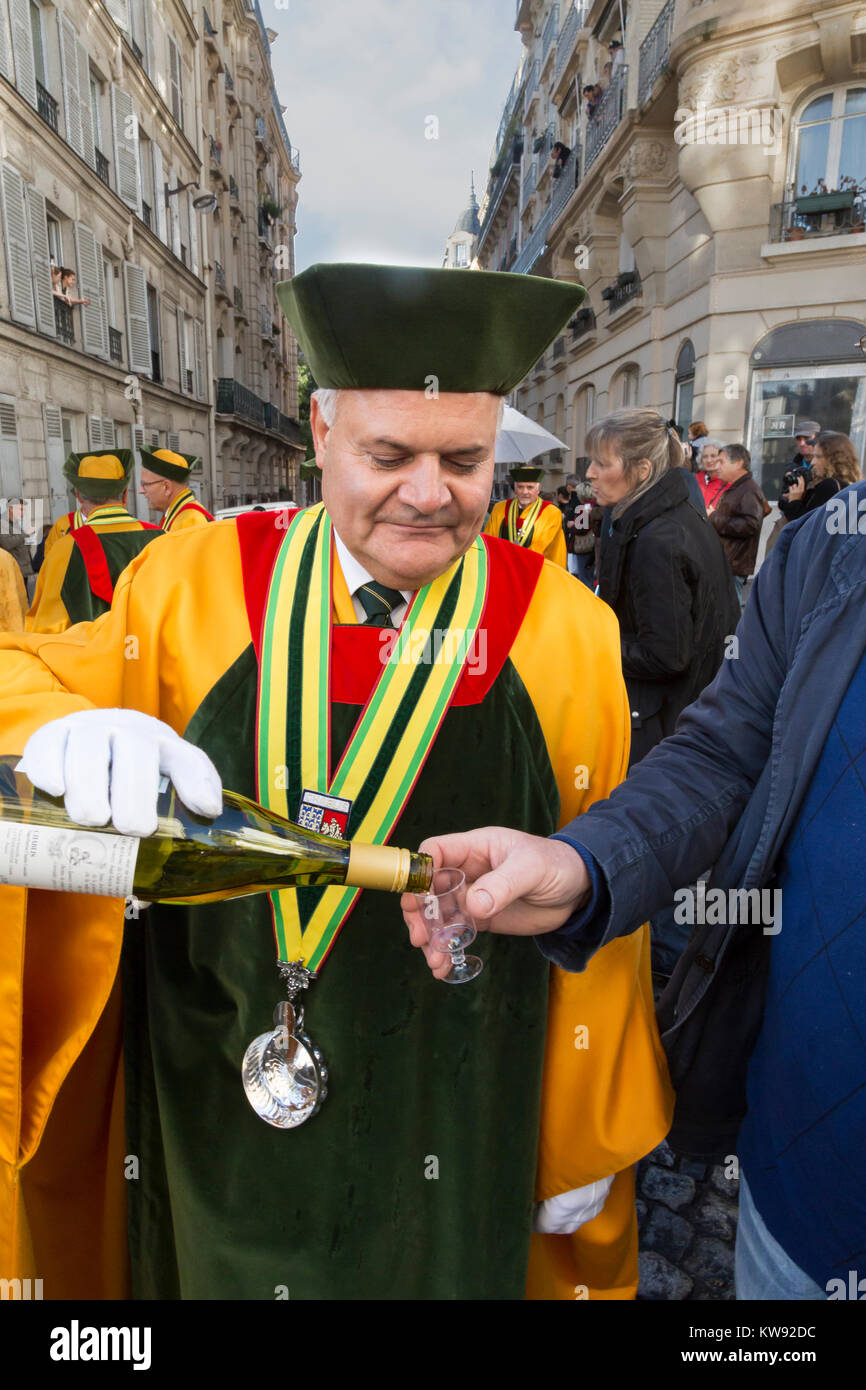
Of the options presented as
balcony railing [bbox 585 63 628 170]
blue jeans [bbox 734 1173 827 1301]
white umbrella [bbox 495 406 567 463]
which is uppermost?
balcony railing [bbox 585 63 628 170]

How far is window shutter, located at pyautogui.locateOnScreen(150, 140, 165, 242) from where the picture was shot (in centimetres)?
1808

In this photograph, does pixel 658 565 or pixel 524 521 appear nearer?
pixel 658 565

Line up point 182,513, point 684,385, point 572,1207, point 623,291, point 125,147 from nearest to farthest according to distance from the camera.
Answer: point 572,1207, point 182,513, point 684,385, point 125,147, point 623,291

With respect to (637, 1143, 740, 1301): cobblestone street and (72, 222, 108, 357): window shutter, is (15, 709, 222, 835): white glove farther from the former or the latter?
(72, 222, 108, 357): window shutter

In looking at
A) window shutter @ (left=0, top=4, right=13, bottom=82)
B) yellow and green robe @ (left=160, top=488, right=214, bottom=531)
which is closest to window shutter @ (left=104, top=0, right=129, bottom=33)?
window shutter @ (left=0, top=4, right=13, bottom=82)

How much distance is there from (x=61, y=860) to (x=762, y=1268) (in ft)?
4.00

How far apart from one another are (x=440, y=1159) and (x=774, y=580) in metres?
1.19

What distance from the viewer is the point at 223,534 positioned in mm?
1630

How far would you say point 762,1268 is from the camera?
125cm

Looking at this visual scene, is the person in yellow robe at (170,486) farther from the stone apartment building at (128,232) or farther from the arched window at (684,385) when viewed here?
the arched window at (684,385)

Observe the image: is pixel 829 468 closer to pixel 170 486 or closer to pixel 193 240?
pixel 170 486

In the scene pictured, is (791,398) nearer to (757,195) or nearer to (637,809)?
(757,195)

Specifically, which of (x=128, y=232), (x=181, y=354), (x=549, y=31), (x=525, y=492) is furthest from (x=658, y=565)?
(x=549, y=31)

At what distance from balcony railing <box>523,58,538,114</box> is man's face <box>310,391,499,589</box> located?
34488mm
